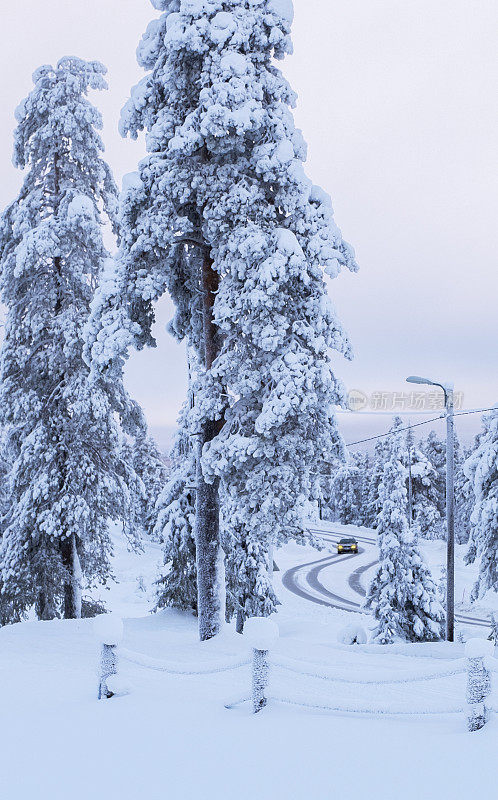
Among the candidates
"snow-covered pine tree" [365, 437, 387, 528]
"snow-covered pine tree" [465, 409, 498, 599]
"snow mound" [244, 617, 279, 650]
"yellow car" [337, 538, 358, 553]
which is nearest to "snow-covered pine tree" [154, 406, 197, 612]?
"snow-covered pine tree" [465, 409, 498, 599]

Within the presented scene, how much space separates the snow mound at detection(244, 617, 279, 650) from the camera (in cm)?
568

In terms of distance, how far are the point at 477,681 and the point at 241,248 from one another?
287 inches

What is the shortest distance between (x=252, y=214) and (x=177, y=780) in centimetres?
867

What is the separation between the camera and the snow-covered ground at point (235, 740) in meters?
4.52

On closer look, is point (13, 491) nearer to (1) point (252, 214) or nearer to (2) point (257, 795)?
(1) point (252, 214)

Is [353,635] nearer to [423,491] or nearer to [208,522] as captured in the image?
[208,522]

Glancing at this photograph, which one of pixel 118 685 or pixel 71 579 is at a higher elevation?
pixel 118 685

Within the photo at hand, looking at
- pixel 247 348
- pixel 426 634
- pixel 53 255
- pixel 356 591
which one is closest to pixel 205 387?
pixel 247 348

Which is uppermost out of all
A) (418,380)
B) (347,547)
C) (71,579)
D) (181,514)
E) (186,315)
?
(186,315)

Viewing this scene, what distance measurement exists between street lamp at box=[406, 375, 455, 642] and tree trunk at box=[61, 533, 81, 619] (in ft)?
30.9

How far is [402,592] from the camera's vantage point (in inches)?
842

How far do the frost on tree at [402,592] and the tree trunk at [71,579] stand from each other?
36.3 ft

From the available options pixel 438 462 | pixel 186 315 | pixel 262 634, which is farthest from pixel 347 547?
pixel 262 634

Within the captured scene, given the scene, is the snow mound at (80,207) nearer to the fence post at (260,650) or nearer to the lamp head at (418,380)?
the lamp head at (418,380)
